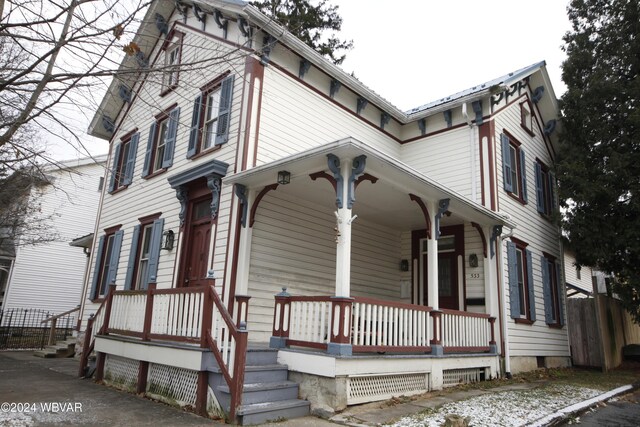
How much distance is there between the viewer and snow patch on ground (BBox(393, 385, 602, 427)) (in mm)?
5645

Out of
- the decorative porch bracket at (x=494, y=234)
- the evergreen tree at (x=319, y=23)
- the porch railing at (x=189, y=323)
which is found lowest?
the porch railing at (x=189, y=323)

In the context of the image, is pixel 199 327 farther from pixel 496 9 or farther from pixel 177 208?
pixel 496 9

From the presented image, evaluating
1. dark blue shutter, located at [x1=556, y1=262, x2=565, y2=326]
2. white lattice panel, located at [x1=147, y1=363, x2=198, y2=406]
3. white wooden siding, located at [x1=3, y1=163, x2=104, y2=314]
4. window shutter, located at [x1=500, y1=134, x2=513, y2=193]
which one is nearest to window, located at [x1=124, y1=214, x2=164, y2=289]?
white lattice panel, located at [x1=147, y1=363, x2=198, y2=406]

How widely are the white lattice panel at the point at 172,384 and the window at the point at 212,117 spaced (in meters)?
4.30

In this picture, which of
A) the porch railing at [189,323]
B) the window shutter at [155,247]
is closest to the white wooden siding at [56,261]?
the window shutter at [155,247]

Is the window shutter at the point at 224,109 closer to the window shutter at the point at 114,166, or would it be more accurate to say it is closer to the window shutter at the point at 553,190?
the window shutter at the point at 114,166

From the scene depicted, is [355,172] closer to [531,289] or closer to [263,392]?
[263,392]

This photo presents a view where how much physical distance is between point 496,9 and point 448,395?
23.9ft

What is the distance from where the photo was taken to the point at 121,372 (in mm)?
8242

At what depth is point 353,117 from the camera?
11539mm

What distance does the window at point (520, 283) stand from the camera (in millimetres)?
10555

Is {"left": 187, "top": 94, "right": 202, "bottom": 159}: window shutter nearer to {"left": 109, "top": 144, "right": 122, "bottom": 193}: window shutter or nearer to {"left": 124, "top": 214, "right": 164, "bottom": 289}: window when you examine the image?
{"left": 124, "top": 214, "right": 164, "bottom": 289}: window

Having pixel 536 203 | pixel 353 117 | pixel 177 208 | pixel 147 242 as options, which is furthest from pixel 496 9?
pixel 147 242

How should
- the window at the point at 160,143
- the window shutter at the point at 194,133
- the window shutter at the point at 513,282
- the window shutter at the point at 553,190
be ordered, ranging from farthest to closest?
the window shutter at the point at 553,190 < the window at the point at 160,143 < the window shutter at the point at 513,282 < the window shutter at the point at 194,133
